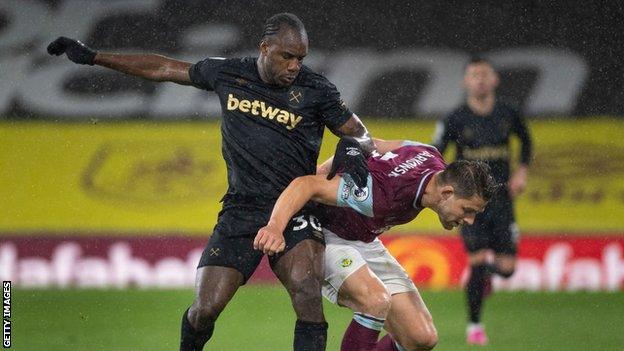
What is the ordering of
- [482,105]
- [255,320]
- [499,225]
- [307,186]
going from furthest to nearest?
[255,320] < [482,105] < [499,225] < [307,186]

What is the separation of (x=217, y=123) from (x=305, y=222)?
727 centimetres

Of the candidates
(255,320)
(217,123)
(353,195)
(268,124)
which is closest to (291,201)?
(353,195)

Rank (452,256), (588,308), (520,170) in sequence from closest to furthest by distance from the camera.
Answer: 1. (520,170)
2. (588,308)
3. (452,256)

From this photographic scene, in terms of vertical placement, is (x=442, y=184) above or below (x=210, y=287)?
above

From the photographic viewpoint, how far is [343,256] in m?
6.62

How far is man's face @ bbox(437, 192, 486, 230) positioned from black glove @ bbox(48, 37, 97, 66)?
226 centimetres

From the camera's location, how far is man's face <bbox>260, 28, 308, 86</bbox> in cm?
628

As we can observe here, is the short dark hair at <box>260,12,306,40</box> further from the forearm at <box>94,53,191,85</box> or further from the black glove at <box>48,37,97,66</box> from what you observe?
the black glove at <box>48,37,97,66</box>

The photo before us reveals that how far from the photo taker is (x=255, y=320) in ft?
34.4

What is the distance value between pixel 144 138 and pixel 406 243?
334 centimetres

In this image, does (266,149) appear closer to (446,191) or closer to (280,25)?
(280,25)

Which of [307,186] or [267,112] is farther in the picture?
[267,112]

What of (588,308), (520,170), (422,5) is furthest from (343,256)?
(422,5)

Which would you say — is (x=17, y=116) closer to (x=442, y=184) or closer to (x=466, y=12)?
(x=466, y=12)
